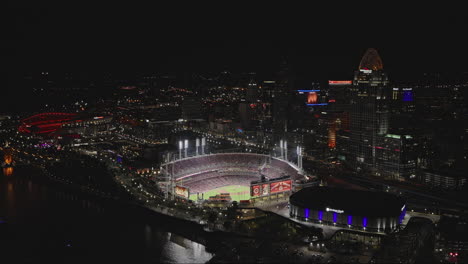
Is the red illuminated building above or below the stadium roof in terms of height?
above

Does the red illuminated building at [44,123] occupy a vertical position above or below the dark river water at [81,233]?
above

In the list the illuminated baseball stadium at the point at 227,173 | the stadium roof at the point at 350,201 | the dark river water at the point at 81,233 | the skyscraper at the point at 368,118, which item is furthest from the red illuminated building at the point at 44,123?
the stadium roof at the point at 350,201

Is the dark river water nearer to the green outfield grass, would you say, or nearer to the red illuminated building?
the green outfield grass

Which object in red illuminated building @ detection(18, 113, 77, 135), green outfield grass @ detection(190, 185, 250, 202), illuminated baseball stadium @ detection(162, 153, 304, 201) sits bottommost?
green outfield grass @ detection(190, 185, 250, 202)

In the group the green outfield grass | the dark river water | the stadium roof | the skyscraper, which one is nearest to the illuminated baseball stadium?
the green outfield grass

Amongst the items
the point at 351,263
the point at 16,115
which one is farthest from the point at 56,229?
the point at 16,115

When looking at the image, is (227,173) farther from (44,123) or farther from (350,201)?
(44,123)

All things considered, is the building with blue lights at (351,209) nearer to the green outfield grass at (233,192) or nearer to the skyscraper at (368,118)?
the green outfield grass at (233,192)
